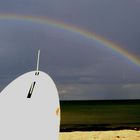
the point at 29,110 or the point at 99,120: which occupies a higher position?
the point at 99,120

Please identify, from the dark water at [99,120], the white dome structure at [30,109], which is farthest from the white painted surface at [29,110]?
the dark water at [99,120]

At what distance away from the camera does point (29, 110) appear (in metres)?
7.79

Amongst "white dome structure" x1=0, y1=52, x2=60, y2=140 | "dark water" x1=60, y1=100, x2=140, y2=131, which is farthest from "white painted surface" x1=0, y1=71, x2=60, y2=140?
"dark water" x1=60, y1=100, x2=140, y2=131

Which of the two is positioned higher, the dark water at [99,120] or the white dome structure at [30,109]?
the dark water at [99,120]

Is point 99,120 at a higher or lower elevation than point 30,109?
higher

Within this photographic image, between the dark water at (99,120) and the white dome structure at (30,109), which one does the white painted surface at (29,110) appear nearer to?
the white dome structure at (30,109)

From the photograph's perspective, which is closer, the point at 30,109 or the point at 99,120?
the point at 30,109

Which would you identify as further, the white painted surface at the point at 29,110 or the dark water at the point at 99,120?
the dark water at the point at 99,120

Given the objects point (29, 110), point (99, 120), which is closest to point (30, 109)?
point (29, 110)

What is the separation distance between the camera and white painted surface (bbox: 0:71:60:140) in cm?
760

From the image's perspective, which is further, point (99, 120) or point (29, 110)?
point (99, 120)

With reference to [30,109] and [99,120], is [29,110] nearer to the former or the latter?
[30,109]

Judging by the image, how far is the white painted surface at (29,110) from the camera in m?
7.60

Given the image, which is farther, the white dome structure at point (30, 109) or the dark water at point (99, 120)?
the dark water at point (99, 120)
